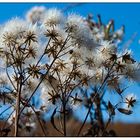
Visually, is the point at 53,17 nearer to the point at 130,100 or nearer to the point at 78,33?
the point at 78,33

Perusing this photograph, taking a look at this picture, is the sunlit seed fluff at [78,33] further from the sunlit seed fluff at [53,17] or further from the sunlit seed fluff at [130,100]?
the sunlit seed fluff at [130,100]

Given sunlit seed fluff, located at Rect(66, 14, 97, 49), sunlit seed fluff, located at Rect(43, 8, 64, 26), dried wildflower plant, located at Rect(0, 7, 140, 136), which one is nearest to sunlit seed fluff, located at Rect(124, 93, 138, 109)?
dried wildflower plant, located at Rect(0, 7, 140, 136)

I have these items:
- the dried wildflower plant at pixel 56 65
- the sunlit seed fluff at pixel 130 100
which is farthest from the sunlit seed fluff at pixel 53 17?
the sunlit seed fluff at pixel 130 100

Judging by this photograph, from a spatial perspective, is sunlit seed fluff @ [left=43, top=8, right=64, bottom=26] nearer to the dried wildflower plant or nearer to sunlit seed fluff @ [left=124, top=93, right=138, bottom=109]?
the dried wildflower plant

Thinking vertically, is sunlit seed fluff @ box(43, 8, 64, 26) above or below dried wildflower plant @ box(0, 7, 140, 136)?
above

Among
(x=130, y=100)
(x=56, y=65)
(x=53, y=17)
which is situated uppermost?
(x=53, y=17)

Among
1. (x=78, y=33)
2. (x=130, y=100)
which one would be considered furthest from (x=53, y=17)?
(x=130, y=100)

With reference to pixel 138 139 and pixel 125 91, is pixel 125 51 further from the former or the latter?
pixel 138 139

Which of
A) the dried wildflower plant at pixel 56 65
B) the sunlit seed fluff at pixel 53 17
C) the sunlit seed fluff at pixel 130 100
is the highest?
the sunlit seed fluff at pixel 53 17
